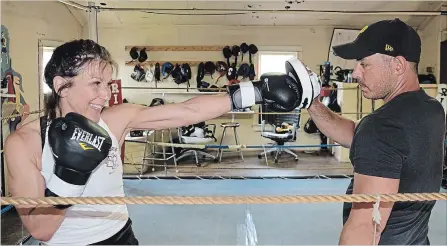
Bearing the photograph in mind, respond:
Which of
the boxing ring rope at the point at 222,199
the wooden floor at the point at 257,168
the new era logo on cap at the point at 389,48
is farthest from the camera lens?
the wooden floor at the point at 257,168

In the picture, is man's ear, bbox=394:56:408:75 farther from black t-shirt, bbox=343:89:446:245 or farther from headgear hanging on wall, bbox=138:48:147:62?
headgear hanging on wall, bbox=138:48:147:62

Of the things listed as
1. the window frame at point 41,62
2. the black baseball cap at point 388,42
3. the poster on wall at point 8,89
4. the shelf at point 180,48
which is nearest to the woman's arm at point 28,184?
the black baseball cap at point 388,42

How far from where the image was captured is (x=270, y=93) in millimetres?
1319

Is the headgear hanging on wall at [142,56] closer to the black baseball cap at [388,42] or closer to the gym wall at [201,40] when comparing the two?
the gym wall at [201,40]

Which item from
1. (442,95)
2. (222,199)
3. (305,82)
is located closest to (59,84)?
(222,199)

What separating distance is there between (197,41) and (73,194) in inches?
218

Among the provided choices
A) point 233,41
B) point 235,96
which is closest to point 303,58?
point 233,41

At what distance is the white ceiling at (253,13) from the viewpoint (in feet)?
17.3

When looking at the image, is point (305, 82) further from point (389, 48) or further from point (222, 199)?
point (222, 199)

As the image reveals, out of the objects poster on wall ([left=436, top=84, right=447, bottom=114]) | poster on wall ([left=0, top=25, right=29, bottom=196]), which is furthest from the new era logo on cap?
poster on wall ([left=436, top=84, right=447, bottom=114])

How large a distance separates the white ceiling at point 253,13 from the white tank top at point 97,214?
4.19m

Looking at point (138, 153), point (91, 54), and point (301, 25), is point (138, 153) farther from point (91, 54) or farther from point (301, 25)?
point (91, 54)

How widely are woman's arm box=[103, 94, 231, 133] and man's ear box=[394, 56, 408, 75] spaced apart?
0.50 metres

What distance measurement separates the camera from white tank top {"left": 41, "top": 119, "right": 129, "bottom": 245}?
112 cm
